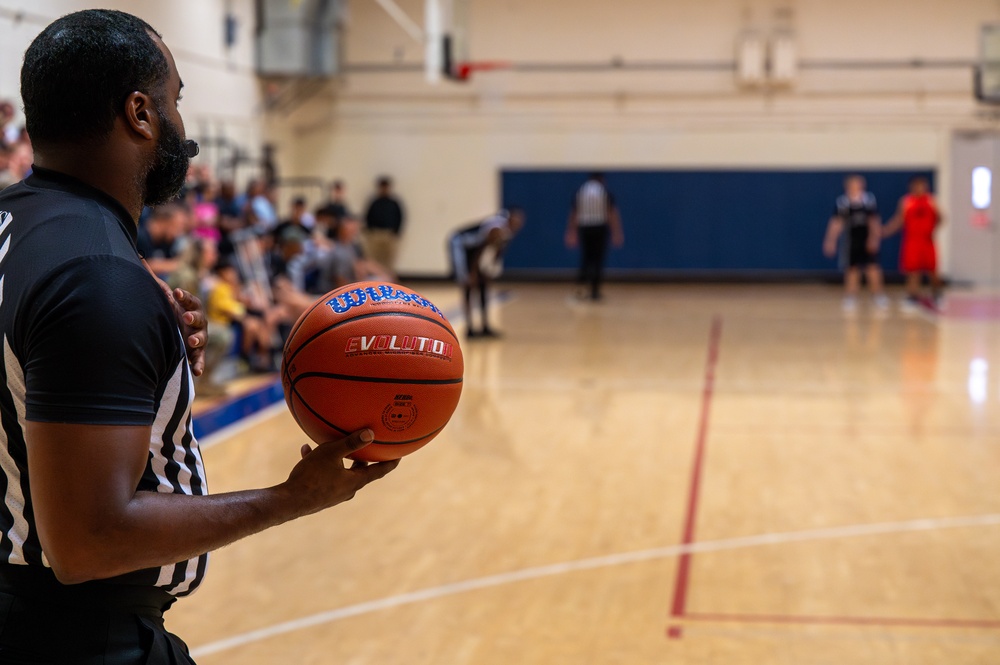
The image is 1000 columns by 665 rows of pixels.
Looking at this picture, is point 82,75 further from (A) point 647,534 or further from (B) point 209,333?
(B) point 209,333

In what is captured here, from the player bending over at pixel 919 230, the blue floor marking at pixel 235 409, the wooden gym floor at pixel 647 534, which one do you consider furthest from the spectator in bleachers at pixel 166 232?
the player bending over at pixel 919 230

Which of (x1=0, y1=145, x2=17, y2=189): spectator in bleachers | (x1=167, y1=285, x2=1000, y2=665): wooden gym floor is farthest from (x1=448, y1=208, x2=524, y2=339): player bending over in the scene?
(x1=0, y1=145, x2=17, y2=189): spectator in bleachers

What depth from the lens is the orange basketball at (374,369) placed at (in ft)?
5.76

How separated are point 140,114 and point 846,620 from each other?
11.3 ft

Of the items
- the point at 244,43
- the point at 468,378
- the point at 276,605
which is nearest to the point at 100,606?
the point at 276,605

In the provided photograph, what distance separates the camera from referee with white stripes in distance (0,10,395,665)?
1.28 meters

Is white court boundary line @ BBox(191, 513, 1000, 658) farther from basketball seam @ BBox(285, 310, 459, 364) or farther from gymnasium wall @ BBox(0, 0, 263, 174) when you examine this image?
gymnasium wall @ BBox(0, 0, 263, 174)

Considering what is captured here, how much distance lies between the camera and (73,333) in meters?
1.27

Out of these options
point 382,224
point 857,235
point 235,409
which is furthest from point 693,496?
point 382,224

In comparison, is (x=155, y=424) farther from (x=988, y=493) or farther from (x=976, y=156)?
(x=976, y=156)

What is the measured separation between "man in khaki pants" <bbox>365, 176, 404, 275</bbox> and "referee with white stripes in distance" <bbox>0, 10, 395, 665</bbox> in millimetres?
17156

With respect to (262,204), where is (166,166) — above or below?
below

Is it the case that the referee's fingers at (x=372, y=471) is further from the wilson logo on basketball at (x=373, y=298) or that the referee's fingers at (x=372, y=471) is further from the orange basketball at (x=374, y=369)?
the wilson logo on basketball at (x=373, y=298)

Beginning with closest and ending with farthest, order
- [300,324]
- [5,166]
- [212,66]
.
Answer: [300,324]
[5,166]
[212,66]
